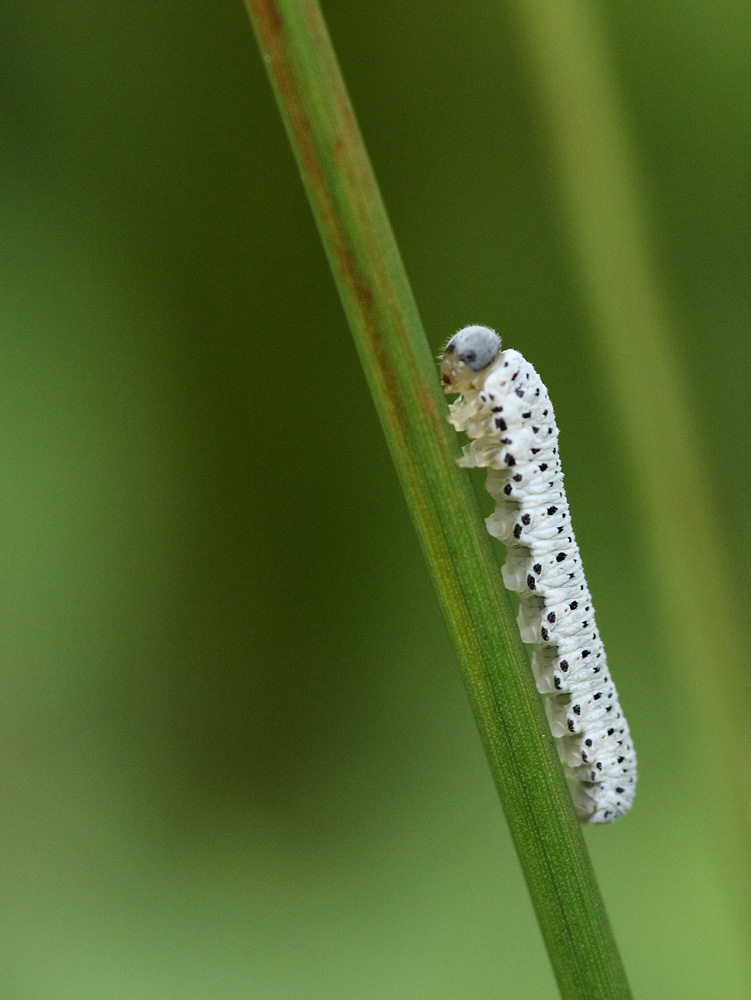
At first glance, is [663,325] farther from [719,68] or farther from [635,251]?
[719,68]

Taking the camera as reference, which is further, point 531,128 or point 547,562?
Result: point 531,128

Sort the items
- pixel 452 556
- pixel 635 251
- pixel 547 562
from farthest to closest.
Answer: pixel 635 251, pixel 547 562, pixel 452 556

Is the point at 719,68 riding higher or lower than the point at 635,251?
higher

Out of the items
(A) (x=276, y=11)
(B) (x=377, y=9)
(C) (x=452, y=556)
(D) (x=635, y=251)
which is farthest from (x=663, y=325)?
(A) (x=276, y=11)

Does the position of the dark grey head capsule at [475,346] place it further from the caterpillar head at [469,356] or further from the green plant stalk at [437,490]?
the green plant stalk at [437,490]

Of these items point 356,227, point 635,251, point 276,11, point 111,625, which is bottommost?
point 111,625

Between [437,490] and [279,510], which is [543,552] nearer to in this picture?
[437,490]

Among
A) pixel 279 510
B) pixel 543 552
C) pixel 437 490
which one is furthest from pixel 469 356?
pixel 279 510
